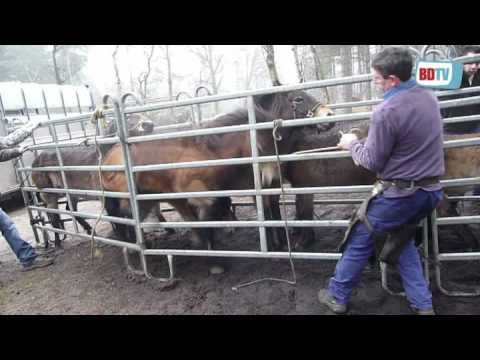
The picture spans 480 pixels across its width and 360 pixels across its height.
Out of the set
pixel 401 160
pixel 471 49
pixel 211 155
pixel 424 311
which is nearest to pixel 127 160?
pixel 211 155

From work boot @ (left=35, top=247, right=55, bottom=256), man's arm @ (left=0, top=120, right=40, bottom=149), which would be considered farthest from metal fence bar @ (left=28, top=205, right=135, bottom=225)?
man's arm @ (left=0, top=120, right=40, bottom=149)

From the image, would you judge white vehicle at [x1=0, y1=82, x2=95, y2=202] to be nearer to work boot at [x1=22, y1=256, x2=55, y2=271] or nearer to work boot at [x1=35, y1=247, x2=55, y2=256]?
work boot at [x1=35, y1=247, x2=55, y2=256]

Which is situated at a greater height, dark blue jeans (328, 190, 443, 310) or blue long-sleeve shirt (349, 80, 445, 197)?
blue long-sleeve shirt (349, 80, 445, 197)

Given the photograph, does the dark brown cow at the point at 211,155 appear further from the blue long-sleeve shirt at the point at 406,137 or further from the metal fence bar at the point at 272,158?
the blue long-sleeve shirt at the point at 406,137

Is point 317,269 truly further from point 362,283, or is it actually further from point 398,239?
point 398,239

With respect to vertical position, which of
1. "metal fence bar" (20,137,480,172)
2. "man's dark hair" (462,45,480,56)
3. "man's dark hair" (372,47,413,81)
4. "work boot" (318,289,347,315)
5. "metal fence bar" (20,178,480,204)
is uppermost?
"man's dark hair" (462,45,480,56)

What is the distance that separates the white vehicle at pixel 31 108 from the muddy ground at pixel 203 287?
351 cm

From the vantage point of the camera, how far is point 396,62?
7.04 ft

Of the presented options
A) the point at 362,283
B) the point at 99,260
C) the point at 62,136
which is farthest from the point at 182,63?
the point at 362,283

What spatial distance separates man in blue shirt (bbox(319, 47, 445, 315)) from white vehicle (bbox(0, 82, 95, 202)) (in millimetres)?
6301

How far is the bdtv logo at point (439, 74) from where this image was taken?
2.33 m

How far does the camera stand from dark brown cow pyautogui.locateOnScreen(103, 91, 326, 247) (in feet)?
12.4

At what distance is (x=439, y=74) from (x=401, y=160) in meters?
0.71

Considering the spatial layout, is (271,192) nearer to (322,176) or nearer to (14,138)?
(322,176)
